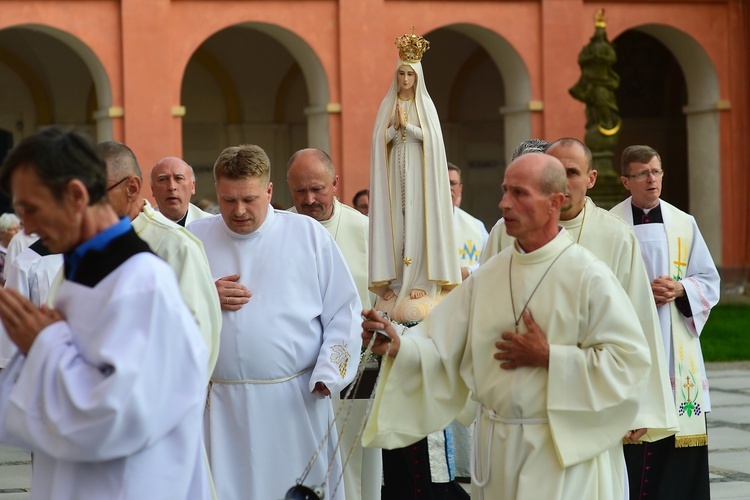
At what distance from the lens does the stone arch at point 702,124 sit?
864 inches

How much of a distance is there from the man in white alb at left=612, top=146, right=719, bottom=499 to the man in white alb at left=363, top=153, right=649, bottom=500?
220 cm

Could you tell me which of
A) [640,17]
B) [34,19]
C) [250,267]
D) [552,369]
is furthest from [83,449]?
[640,17]

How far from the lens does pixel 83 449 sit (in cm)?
314

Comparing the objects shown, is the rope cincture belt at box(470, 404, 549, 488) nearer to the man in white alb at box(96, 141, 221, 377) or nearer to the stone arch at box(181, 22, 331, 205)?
the man in white alb at box(96, 141, 221, 377)

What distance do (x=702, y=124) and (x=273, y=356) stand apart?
17837 mm

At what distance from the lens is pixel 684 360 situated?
6887mm

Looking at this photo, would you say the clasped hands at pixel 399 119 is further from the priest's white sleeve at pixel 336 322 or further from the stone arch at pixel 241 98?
the stone arch at pixel 241 98

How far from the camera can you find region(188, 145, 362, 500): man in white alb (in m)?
5.61

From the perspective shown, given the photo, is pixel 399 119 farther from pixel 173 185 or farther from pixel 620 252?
pixel 620 252

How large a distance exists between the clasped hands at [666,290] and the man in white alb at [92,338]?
12.4 ft

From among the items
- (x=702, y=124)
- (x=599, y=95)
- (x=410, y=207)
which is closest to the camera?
(x=410, y=207)

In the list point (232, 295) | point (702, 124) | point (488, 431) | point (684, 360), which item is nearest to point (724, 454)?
point (684, 360)

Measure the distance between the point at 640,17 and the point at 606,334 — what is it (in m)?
17.8

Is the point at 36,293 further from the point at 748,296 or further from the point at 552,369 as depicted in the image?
the point at 748,296
